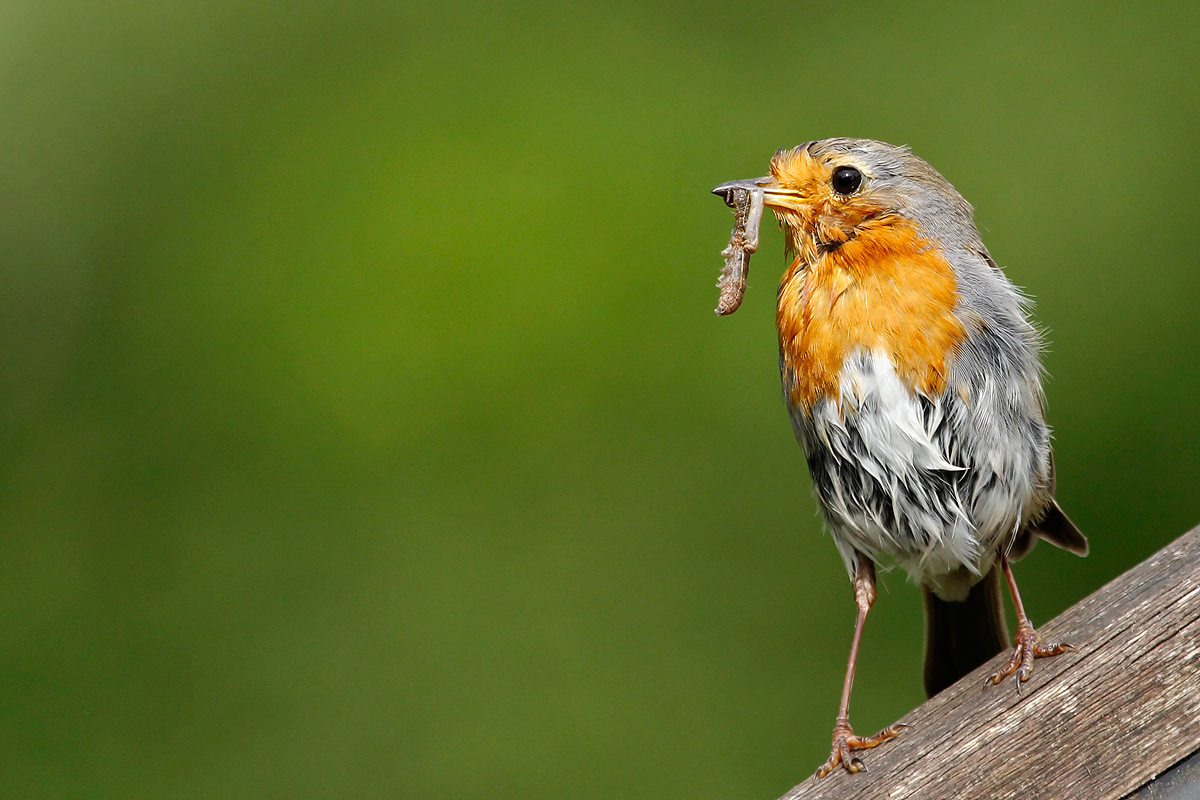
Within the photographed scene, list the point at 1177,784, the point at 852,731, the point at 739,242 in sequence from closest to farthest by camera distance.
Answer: the point at 1177,784 < the point at 852,731 < the point at 739,242

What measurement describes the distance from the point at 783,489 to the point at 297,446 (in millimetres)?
1773

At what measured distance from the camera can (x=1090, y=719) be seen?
79.9 inches

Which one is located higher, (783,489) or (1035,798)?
(1035,798)

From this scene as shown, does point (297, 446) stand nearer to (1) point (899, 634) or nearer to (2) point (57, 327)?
(2) point (57, 327)

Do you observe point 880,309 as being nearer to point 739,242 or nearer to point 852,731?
point 739,242

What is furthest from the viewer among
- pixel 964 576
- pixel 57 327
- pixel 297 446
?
pixel 57 327

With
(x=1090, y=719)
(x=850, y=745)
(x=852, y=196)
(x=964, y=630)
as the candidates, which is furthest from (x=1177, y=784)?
(x=852, y=196)

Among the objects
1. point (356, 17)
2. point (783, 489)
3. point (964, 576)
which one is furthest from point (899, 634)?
point (356, 17)

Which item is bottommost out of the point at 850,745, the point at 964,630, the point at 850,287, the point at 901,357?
the point at 964,630

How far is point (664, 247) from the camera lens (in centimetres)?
486

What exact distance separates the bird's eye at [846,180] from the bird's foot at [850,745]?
1054 millimetres

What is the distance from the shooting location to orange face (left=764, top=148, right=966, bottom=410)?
2.52 m

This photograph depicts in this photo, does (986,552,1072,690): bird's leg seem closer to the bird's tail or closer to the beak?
the bird's tail

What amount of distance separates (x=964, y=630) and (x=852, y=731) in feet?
2.01
